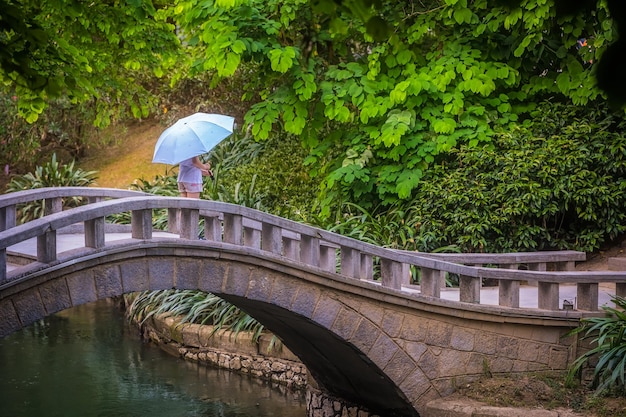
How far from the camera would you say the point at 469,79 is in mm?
12750

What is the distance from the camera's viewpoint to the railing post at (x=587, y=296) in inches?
376

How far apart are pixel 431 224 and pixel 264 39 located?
11.6ft

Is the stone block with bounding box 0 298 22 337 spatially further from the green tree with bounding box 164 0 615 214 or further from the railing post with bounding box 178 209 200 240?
the green tree with bounding box 164 0 615 214

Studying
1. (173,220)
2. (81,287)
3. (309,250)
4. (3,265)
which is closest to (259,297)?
(309,250)

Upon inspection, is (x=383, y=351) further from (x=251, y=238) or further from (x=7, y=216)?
(x=7, y=216)

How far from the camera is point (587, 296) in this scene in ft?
31.5

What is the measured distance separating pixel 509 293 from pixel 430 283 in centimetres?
83

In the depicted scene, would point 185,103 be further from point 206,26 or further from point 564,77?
point 564,77

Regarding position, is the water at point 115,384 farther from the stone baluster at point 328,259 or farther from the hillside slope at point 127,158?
the hillside slope at point 127,158

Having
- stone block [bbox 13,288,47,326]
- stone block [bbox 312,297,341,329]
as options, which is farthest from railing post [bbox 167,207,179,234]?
stone block [bbox 13,288,47,326]

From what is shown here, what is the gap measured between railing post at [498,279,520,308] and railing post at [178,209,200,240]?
10.8 ft

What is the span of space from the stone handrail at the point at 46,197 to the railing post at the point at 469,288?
349 cm

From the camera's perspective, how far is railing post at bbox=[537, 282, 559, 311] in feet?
31.6

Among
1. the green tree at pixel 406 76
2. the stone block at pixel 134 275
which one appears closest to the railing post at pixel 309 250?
the stone block at pixel 134 275
